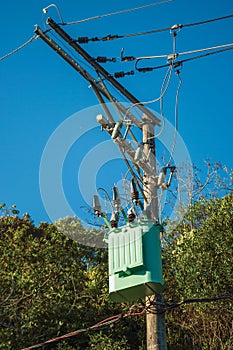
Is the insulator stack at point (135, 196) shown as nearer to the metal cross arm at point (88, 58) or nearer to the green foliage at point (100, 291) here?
the metal cross arm at point (88, 58)

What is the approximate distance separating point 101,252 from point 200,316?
3416 millimetres

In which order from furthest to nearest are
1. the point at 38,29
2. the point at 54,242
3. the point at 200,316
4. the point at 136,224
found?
the point at 54,242 < the point at 200,316 < the point at 38,29 < the point at 136,224

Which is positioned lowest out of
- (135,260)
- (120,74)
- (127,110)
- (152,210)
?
(135,260)

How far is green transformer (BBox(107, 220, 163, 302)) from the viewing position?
17.3 ft

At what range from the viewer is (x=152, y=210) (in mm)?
6086

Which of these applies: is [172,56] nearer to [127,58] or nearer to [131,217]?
[127,58]

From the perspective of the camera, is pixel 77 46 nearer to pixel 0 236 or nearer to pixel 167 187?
pixel 167 187

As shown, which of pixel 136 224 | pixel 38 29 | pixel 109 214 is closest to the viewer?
pixel 136 224

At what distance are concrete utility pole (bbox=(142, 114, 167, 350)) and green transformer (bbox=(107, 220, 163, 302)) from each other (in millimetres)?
496

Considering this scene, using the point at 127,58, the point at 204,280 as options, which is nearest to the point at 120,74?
the point at 127,58

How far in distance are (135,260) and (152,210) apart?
91 cm

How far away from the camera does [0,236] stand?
1343cm

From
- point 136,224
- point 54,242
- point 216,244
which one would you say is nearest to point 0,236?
point 54,242

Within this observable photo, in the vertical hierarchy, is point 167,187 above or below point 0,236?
below
